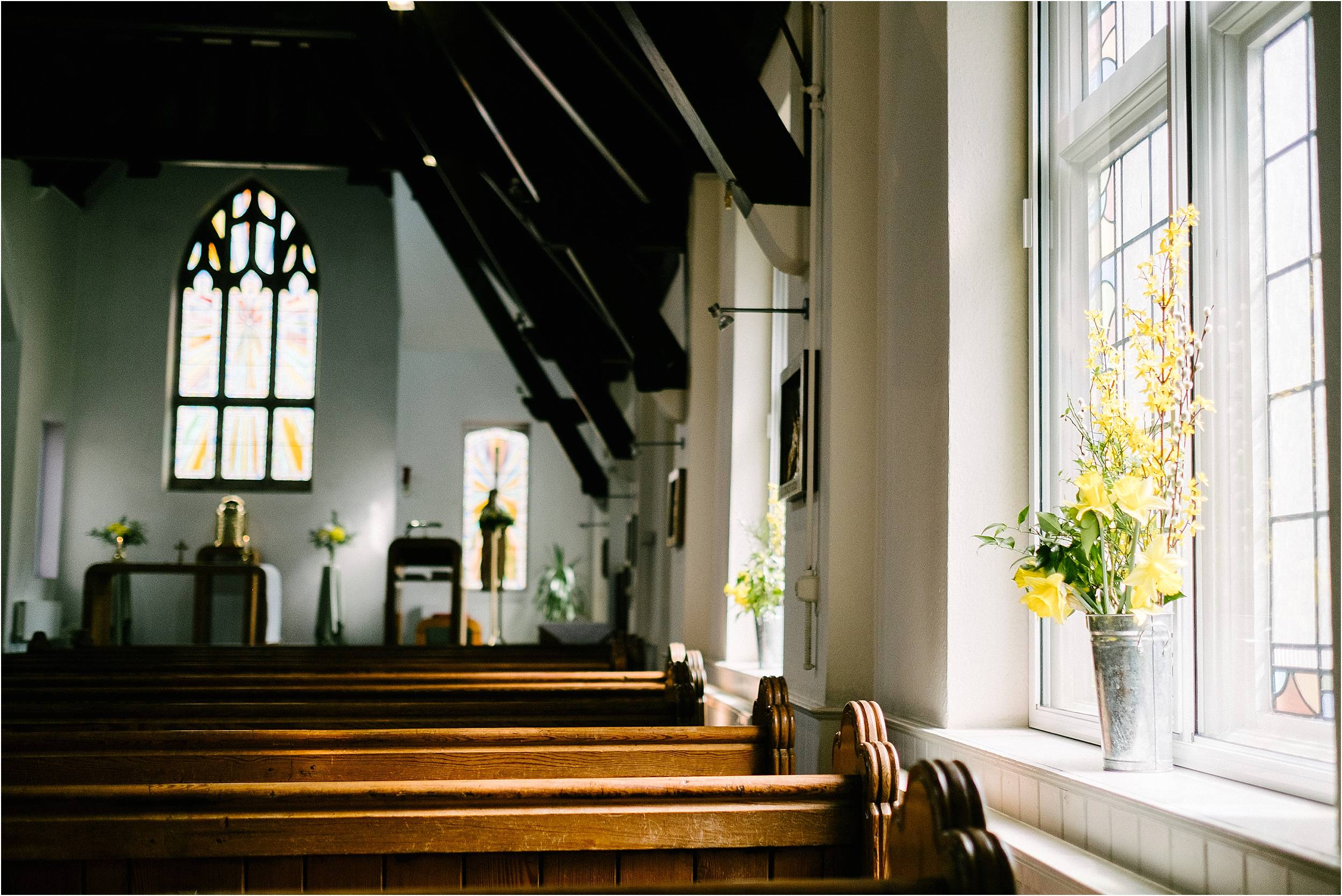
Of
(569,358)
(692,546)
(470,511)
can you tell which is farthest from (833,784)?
(470,511)

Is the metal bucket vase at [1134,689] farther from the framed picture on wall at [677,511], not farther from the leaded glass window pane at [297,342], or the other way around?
the leaded glass window pane at [297,342]

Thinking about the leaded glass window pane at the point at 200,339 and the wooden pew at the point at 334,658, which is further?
the leaded glass window pane at the point at 200,339

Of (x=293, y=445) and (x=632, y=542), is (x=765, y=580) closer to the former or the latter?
(x=632, y=542)

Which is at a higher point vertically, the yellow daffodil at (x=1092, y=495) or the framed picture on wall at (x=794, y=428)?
the framed picture on wall at (x=794, y=428)

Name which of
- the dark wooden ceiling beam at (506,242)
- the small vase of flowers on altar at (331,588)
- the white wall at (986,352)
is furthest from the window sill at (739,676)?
the small vase of flowers on altar at (331,588)

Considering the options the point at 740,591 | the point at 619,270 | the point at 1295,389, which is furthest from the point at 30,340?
the point at 1295,389

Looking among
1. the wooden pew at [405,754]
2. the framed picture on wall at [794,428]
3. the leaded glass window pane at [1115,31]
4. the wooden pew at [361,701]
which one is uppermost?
the leaded glass window pane at [1115,31]

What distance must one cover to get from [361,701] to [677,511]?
9.43 ft

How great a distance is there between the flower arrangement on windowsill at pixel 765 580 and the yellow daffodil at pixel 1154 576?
2664 millimetres

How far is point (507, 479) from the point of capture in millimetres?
12414

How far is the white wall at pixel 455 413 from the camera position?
477 inches

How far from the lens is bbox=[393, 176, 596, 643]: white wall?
39.7 ft

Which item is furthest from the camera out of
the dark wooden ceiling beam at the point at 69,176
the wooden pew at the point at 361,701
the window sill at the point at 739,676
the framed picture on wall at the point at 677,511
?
the dark wooden ceiling beam at the point at 69,176

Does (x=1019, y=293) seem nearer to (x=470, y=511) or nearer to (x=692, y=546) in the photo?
(x=692, y=546)
